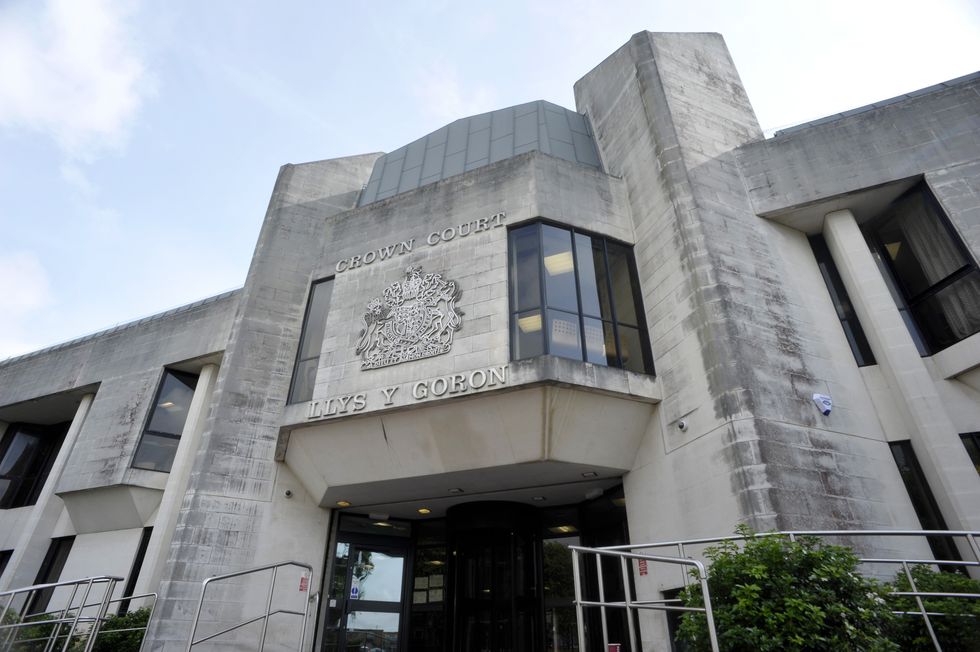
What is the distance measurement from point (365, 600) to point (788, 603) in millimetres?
12107

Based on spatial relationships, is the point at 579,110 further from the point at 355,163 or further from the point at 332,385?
the point at 332,385

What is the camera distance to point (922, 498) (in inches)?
408

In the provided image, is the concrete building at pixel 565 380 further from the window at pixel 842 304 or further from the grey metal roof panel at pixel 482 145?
the grey metal roof panel at pixel 482 145

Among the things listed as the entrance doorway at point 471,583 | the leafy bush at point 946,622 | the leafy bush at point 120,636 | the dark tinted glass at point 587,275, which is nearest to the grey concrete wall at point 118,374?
the leafy bush at point 120,636

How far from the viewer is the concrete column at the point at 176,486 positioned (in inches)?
568

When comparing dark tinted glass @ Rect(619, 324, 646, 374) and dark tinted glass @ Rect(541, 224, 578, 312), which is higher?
dark tinted glass @ Rect(541, 224, 578, 312)

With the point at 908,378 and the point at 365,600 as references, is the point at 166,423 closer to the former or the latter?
the point at 365,600

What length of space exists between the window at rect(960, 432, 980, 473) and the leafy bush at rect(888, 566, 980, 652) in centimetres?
369

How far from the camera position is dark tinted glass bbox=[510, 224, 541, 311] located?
12632 millimetres

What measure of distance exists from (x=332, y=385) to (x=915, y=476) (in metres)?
12.1

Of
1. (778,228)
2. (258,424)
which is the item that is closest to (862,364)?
(778,228)

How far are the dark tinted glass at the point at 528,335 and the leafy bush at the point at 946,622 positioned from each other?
22.7 ft

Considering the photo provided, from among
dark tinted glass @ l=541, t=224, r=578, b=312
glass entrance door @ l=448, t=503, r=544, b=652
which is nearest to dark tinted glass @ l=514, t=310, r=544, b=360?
dark tinted glass @ l=541, t=224, r=578, b=312

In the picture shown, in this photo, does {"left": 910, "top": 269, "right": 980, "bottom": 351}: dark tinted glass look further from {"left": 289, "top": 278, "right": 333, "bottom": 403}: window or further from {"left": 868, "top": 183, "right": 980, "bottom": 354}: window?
{"left": 289, "top": 278, "right": 333, "bottom": 403}: window
